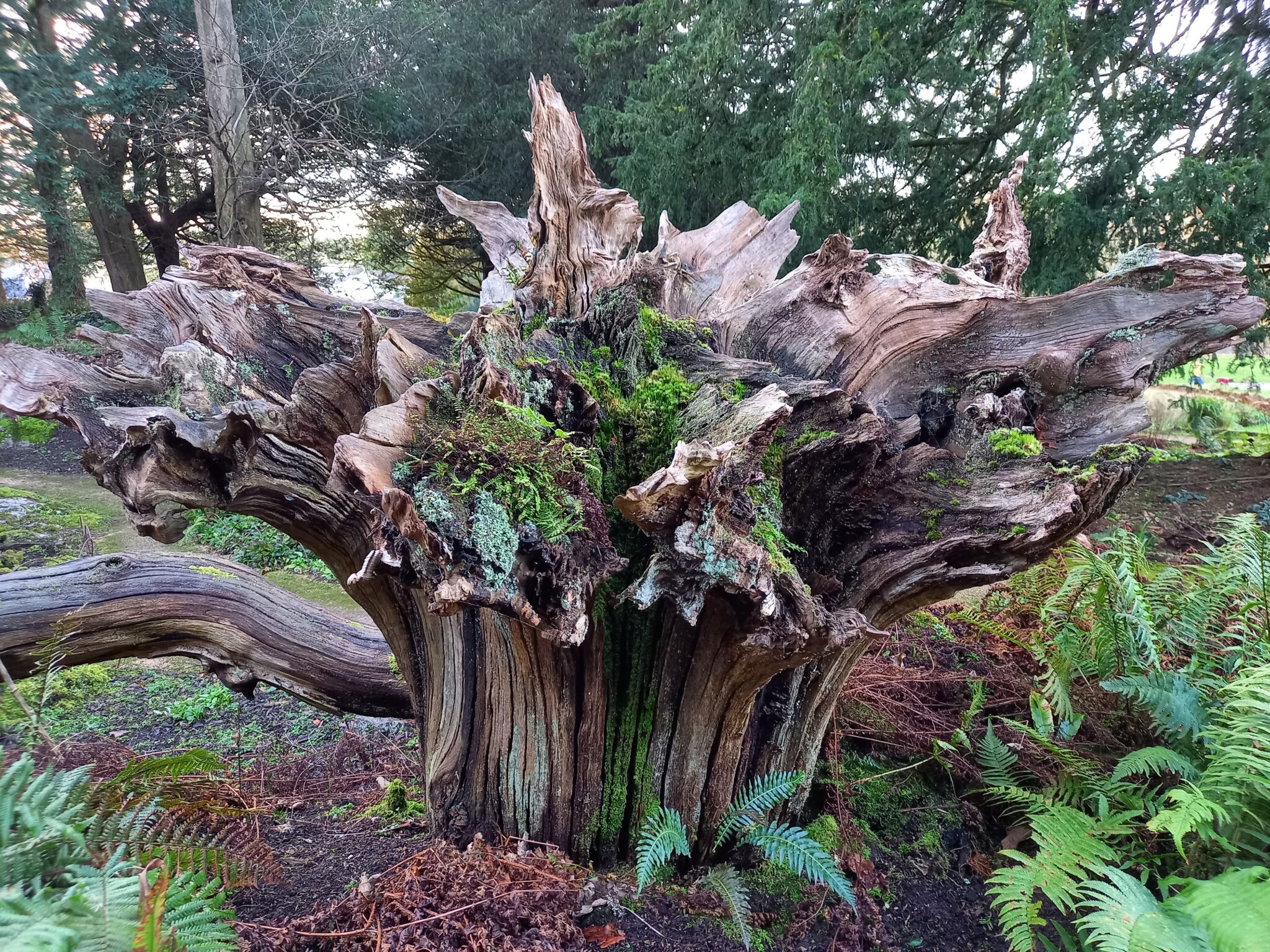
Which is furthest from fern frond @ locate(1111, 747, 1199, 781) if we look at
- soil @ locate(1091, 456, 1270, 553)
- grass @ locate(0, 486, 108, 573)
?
grass @ locate(0, 486, 108, 573)

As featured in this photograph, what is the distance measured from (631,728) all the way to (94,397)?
6.20ft

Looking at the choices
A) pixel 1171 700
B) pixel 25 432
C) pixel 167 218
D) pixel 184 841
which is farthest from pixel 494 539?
pixel 167 218

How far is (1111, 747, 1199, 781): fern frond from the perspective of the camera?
2.05 m

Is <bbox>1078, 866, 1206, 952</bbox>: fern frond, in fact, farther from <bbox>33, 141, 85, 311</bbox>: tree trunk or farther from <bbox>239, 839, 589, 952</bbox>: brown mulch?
<bbox>33, 141, 85, 311</bbox>: tree trunk

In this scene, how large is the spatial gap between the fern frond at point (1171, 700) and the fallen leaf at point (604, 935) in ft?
5.76

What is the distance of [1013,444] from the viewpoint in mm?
1912

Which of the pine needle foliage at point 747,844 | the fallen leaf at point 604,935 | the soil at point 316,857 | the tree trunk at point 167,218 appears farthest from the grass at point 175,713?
the tree trunk at point 167,218

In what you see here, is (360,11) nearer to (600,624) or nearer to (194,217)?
(194,217)

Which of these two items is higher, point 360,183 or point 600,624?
point 360,183

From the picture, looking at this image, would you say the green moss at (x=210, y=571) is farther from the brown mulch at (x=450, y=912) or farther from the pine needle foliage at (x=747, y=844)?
the pine needle foliage at (x=747, y=844)

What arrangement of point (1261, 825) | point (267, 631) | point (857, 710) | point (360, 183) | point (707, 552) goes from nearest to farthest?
point (707, 552) → point (1261, 825) → point (267, 631) → point (857, 710) → point (360, 183)

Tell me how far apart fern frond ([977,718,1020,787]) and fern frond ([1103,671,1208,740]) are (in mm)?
428

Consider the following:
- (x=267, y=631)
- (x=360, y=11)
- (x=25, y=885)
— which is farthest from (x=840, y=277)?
(x=360, y=11)

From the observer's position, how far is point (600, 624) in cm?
192
